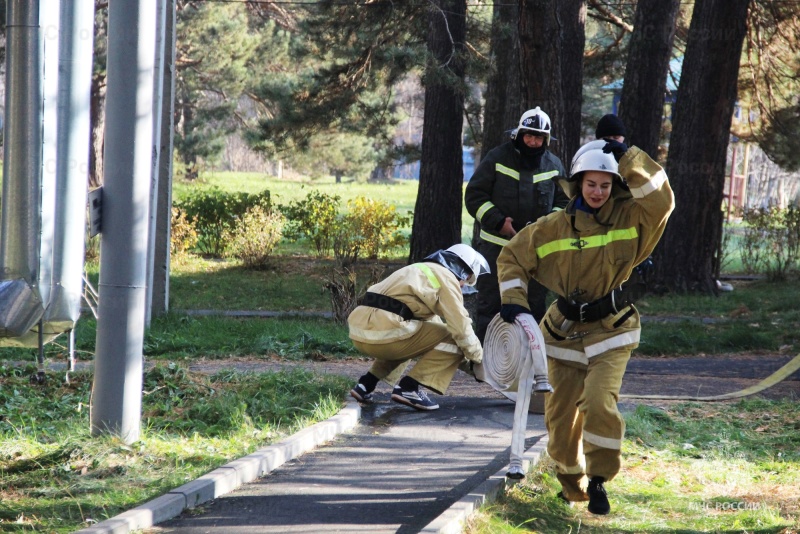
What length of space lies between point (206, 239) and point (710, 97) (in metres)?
10.7

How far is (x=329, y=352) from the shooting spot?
10055mm

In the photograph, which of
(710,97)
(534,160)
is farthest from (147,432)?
(710,97)

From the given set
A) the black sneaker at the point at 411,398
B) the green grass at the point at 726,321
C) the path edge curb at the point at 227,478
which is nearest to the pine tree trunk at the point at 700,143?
the green grass at the point at 726,321

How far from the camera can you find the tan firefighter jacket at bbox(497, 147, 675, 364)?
471cm

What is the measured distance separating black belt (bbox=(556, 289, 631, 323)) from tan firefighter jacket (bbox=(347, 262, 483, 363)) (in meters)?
1.75

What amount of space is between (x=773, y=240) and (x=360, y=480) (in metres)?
14.4

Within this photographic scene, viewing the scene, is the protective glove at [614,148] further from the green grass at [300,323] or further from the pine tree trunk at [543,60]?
the green grass at [300,323]

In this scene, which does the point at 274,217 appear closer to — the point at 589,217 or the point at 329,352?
the point at 329,352

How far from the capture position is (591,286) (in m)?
4.84

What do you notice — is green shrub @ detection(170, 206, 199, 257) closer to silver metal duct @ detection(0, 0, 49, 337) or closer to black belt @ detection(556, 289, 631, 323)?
silver metal duct @ detection(0, 0, 49, 337)

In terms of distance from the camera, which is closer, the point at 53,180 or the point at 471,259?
the point at 471,259

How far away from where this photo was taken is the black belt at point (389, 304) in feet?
22.0

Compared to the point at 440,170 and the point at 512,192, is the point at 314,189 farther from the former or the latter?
the point at 512,192

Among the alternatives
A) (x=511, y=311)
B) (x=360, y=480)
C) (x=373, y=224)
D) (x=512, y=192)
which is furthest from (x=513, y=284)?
(x=373, y=224)
